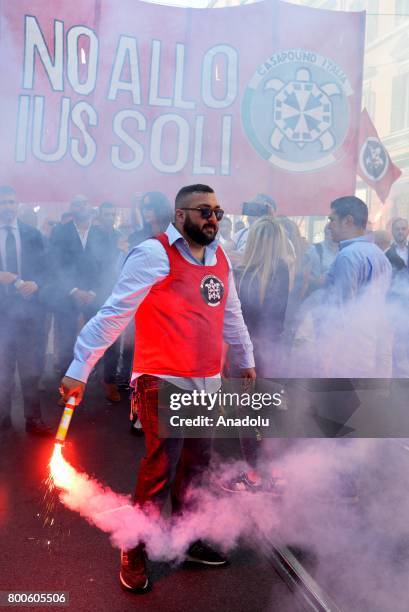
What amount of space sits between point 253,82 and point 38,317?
2417 millimetres

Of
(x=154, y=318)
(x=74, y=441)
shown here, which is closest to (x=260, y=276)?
(x=154, y=318)

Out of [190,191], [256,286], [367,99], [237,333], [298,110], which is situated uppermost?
[367,99]

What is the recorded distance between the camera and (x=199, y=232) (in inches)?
79.0

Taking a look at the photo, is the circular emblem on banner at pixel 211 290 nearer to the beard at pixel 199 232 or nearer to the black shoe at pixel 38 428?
the beard at pixel 199 232

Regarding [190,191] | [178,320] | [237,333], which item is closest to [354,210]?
[237,333]

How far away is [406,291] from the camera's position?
4.09 meters

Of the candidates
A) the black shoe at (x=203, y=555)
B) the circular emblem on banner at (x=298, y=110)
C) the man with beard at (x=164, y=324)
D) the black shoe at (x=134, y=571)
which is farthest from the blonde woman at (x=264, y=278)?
the circular emblem on banner at (x=298, y=110)

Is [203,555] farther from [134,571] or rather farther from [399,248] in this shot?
[399,248]

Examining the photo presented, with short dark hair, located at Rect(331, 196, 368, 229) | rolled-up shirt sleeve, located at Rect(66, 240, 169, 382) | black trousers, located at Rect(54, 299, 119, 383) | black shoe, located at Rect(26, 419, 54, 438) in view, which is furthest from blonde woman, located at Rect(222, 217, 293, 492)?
black trousers, located at Rect(54, 299, 119, 383)

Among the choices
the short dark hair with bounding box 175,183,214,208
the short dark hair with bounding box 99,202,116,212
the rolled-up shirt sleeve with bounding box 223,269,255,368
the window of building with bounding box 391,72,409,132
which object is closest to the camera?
the short dark hair with bounding box 175,183,214,208

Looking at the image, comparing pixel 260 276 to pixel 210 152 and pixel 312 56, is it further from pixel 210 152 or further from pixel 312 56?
pixel 312 56

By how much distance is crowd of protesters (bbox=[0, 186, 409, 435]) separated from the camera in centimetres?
271

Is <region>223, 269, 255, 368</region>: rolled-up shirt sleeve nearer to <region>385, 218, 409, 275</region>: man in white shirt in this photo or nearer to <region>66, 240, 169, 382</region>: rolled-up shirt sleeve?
<region>66, 240, 169, 382</region>: rolled-up shirt sleeve

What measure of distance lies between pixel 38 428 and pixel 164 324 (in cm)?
193
